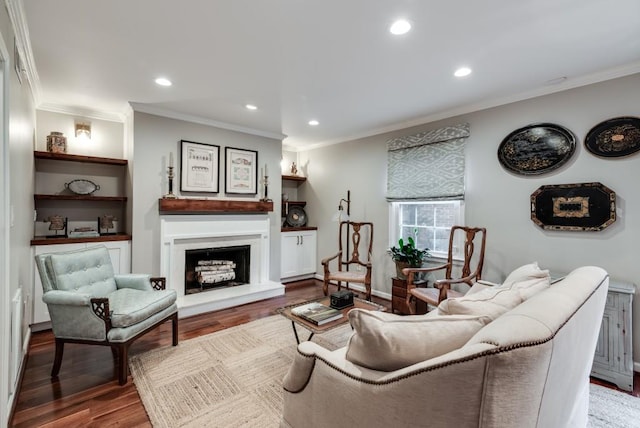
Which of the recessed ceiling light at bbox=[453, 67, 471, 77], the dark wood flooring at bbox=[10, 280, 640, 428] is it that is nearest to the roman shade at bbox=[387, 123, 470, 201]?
the recessed ceiling light at bbox=[453, 67, 471, 77]

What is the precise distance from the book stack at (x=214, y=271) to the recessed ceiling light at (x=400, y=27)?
359 cm

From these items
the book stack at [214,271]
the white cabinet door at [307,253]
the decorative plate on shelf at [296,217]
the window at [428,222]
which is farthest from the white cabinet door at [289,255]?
the window at [428,222]

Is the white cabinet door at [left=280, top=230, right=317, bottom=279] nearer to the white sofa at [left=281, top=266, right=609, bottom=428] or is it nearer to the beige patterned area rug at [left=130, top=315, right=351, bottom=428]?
the beige patterned area rug at [left=130, top=315, right=351, bottom=428]

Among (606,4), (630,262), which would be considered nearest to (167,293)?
(606,4)

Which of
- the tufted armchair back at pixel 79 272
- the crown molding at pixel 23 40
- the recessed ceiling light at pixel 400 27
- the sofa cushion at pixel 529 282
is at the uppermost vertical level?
the recessed ceiling light at pixel 400 27

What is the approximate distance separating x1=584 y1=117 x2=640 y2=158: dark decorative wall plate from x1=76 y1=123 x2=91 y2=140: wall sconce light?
5.33 metres

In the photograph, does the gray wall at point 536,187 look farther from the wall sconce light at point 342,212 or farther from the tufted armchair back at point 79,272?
the tufted armchair back at point 79,272

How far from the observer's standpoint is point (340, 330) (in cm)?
316

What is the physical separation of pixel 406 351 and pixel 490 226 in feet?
8.84

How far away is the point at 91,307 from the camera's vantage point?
2.16 meters

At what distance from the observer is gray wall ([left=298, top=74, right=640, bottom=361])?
2414 mm

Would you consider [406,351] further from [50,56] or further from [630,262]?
[50,56]

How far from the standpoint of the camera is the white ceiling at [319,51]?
5.81 ft

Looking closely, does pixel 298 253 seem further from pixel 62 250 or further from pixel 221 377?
pixel 62 250
